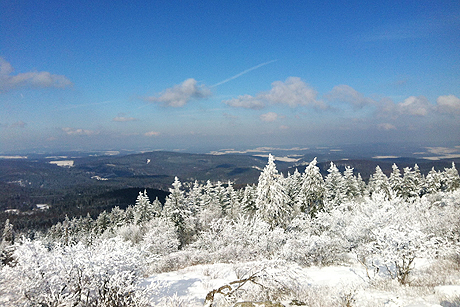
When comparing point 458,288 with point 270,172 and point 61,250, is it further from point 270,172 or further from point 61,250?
point 270,172

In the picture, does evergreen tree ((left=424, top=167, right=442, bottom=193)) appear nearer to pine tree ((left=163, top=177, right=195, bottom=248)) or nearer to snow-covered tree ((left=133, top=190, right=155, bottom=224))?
pine tree ((left=163, top=177, right=195, bottom=248))

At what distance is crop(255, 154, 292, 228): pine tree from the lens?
24.4 metres

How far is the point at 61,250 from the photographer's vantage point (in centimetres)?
679

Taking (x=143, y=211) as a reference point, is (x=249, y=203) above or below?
above

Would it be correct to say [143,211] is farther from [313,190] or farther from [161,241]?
[313,190]

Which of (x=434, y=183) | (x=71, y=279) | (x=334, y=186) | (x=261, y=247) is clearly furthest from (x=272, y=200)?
(x=434, y=183)

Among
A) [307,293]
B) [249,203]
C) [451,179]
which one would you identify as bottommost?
[249,203]

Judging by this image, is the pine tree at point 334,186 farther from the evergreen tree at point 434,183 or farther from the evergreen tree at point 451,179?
the evergreen tree at point 434,183

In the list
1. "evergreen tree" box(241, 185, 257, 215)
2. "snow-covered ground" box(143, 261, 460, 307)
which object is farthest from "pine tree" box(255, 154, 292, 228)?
"snow-covered ground" box(143, 261, 460, 307)

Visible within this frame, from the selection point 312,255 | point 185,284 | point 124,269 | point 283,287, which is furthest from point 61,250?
point 312,255

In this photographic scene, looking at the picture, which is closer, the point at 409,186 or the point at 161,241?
the point at 161,241

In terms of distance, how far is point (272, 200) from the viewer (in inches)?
972

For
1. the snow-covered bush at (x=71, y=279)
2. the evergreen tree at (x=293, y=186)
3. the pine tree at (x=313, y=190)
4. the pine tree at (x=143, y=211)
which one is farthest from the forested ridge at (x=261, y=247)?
the evergreen tree at (x=293, y=186)

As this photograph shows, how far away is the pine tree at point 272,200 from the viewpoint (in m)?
24.4
